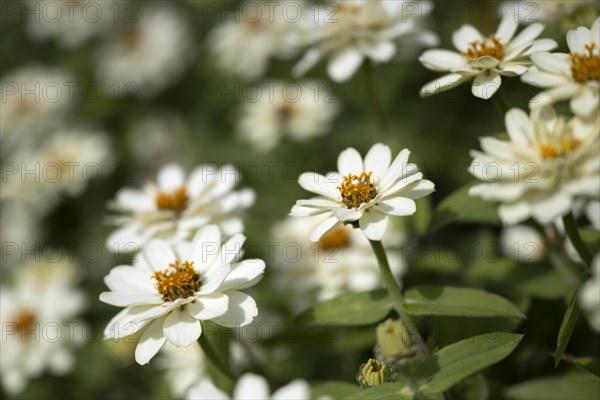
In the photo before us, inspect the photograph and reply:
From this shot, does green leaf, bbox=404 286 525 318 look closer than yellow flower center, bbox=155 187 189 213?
Yes

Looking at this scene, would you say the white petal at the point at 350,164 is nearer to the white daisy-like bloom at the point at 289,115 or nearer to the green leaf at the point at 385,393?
the green leaf at the point at 385,393

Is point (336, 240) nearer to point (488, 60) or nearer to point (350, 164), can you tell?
→ point (350, 164)

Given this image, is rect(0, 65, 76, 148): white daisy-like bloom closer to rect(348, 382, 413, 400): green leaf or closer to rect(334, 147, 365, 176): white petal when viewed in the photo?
rect(334, 147, 365, 176): white petal

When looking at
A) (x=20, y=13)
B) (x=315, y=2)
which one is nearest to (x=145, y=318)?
(x=315, y=2)

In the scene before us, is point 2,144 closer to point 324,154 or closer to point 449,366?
point 324,154

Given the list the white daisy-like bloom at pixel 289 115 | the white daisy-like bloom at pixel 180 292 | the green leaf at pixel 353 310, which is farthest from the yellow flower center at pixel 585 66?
the white daisy-like bloom at pixel 289 115

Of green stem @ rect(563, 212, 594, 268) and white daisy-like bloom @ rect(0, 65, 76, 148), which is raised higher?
white daisy-like bloom @ rect(0, 65, 76, 148)

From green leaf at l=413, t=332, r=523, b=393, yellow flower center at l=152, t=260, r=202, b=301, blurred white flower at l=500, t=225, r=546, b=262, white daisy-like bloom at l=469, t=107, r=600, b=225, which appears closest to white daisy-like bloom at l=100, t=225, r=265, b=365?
yellow flower center at l=152, t=260, r=202, b=301
